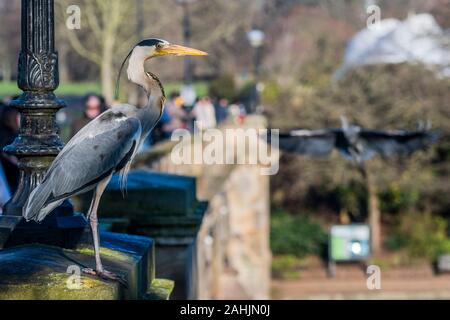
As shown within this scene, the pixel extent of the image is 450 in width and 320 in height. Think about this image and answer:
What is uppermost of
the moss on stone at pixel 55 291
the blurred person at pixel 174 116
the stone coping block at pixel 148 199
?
the blurred person at pixel 174 116

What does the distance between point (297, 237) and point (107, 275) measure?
34.8m

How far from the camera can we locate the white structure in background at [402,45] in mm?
42741

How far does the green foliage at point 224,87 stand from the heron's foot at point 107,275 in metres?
44.8

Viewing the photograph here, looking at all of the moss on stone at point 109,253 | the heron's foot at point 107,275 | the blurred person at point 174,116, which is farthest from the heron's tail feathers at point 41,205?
the blurred person at point 174,116

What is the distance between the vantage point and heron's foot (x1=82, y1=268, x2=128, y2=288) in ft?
14.8

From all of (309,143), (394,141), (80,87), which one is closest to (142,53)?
(309,143)

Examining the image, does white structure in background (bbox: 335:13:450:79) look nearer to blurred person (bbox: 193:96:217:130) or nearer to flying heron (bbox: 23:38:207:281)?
blurred person (bbox: 193:96:217:130)

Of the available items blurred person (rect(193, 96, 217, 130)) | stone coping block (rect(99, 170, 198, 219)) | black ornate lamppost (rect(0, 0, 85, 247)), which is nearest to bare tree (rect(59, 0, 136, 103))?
blurred person (rect(193, 96, 217, 130))

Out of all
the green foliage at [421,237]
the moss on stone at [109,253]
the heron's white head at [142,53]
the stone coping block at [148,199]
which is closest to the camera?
the heron's white head at [142,53]

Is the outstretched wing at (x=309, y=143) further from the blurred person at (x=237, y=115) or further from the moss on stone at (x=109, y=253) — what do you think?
the blurred person at (x=237, y=115)

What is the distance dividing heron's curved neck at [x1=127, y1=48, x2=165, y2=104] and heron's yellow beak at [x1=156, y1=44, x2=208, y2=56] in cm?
7

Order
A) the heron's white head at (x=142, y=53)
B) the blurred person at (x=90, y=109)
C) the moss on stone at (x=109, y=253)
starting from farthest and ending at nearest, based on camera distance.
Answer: the blurred person at (x=90, y=109)
the moss on stone at (x=109, y=253)
the heron's white head at (x=142, y=53)

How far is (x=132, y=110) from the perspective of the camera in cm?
458
